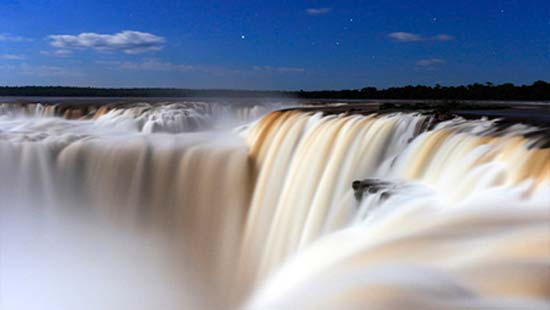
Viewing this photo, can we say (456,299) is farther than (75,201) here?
No

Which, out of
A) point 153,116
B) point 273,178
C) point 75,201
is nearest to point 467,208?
point 273,178

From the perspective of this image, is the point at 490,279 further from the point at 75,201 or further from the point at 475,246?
the point at 75,201

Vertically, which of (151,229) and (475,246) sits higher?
(475,246)

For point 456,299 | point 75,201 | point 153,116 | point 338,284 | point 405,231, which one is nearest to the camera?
point 456,299

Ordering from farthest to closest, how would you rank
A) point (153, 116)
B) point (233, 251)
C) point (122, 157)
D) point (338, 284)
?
point (153, 116)
point (122, 157)
point (233, 251)
point (338, 284)

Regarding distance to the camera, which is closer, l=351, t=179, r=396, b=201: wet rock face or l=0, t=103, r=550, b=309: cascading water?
l=0, t=103, r=550, b=309: cascading water
